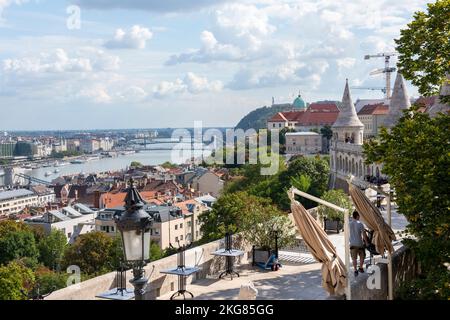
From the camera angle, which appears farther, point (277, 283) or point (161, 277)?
point (277, 283)

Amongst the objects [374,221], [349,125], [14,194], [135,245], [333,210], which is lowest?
[14,194]

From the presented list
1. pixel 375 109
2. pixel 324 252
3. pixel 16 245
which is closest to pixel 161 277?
pixel 324 252

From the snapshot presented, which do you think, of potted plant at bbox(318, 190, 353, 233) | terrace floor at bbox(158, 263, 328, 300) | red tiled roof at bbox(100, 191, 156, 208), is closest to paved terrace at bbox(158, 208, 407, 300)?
terrace floor at bbox(158, 263, 328, 300)

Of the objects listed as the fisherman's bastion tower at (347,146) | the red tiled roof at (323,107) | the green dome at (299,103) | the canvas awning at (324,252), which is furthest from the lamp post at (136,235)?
the green dome at (299,103)

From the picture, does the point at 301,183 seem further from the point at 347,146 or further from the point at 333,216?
the point at 333,216

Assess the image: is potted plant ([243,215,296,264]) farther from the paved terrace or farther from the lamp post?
the lamp post

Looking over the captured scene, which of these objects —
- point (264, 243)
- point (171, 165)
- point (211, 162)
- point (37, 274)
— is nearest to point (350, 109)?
point (37, 274)
